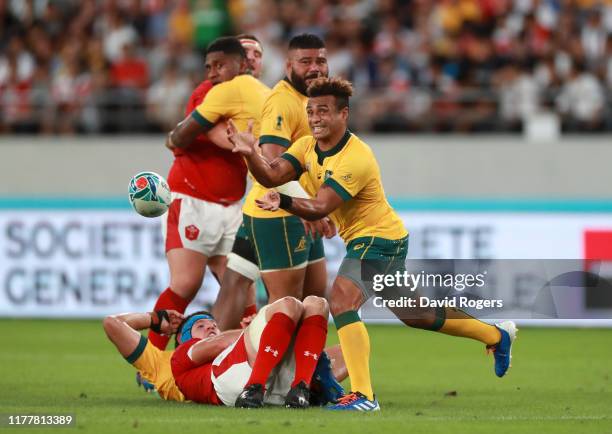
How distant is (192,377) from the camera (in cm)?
818

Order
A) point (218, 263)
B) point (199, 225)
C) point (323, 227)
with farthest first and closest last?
1. point (218, 263)
2. point (199, 225)
3. point (323, 227)

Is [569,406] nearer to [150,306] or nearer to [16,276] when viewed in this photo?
[150,306]

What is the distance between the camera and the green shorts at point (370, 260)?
309 inches

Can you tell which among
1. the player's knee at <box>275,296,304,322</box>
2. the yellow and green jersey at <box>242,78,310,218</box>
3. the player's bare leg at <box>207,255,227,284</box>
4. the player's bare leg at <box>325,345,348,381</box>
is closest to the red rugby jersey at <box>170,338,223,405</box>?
the player's knee at <box>275,296,304,322</box>

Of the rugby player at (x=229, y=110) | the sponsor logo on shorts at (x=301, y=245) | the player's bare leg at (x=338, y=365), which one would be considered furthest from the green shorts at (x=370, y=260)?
the rugby player at (x=229, y=110)

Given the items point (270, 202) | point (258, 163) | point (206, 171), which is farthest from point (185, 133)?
point (270, 202)

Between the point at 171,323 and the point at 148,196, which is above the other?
the point at 148,196

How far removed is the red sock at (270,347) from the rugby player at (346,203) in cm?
32

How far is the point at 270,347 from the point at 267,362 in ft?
0.30

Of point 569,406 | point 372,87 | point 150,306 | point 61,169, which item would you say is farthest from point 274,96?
point 61,169

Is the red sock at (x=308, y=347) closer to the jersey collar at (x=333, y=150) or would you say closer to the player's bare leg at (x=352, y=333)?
the player's bare leg at (x=352, y=333)

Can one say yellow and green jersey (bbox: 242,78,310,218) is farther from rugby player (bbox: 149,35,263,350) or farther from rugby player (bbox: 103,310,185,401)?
rugby player (bbox: 103,310,185,401)

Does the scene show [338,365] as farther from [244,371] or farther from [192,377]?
[192,377]

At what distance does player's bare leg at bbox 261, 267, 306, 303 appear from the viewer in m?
9.01
